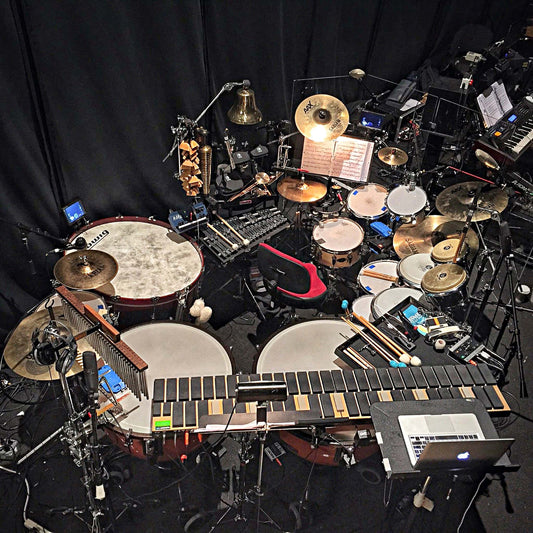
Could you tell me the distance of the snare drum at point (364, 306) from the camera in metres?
6.26

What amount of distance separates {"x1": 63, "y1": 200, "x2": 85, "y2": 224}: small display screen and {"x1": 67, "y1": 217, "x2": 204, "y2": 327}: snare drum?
0.14 meters

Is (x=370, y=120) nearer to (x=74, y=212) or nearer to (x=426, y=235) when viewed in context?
(x=426, y=235)

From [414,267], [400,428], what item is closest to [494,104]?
[414,267]

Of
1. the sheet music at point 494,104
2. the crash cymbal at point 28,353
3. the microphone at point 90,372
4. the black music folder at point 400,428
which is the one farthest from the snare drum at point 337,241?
the microphone at point 90,372

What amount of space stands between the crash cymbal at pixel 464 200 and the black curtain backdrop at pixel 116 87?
255 cm

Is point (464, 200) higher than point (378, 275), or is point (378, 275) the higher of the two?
point (464, 200)

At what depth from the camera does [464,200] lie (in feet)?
23.6

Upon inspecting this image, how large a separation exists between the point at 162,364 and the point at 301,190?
3.05 metres

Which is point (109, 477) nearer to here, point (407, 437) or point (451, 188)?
point (407, 437)

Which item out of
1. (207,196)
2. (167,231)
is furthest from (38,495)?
(207,196)

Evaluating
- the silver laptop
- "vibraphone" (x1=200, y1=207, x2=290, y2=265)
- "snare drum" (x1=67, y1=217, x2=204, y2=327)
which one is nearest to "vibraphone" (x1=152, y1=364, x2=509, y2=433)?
the silver laptop

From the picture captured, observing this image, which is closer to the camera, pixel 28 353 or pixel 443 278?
pixel 28 353

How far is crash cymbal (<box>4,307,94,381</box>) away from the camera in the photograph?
5039 mm

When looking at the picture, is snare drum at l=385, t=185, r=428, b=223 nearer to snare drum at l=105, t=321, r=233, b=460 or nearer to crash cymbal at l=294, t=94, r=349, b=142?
crash cymbal at l=294, t=94, r=349, b=142
